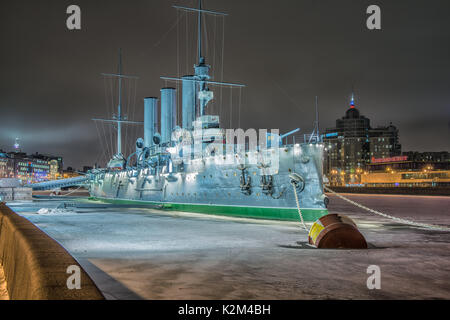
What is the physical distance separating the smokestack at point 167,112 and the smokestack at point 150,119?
387cm

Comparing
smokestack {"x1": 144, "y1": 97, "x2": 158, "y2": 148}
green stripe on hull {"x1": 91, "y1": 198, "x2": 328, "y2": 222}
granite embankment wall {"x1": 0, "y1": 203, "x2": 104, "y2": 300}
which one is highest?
smokestack {"x1": 144, "y1": 97, "x2": 158, "y2": 148}

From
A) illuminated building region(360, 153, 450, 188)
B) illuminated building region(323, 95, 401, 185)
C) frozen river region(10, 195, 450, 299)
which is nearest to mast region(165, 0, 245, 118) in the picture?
frozen river region(10, 195, 450, 299)

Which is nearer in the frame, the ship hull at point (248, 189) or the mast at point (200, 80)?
the ship hull at point (248, 189)

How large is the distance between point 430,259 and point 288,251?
332cm

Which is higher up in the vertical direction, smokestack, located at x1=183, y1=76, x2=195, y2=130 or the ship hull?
smokestack, located at x1=183, y1=76, x2=195, y2=130

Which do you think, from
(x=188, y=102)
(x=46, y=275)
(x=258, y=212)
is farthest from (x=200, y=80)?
(x=46, y=275)

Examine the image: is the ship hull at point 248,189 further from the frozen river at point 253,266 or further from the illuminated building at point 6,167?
the illuminated building at point 6,167

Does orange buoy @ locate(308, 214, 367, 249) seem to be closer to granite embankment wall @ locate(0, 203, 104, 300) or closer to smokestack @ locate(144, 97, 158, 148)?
granite embankment wall @ locate(0, 203, 104, 300)

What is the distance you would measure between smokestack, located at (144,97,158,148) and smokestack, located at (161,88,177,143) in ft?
12.7

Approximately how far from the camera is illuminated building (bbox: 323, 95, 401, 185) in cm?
16438

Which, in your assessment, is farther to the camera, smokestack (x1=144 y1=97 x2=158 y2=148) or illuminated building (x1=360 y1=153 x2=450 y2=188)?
illuminated building (x1=360 y1=153 x2=450 y2=188)

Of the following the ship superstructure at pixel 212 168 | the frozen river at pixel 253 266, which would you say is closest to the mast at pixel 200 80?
the ship superstructure at pixel 212 168

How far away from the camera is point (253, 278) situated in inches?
266

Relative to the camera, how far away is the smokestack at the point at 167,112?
35219 mm
